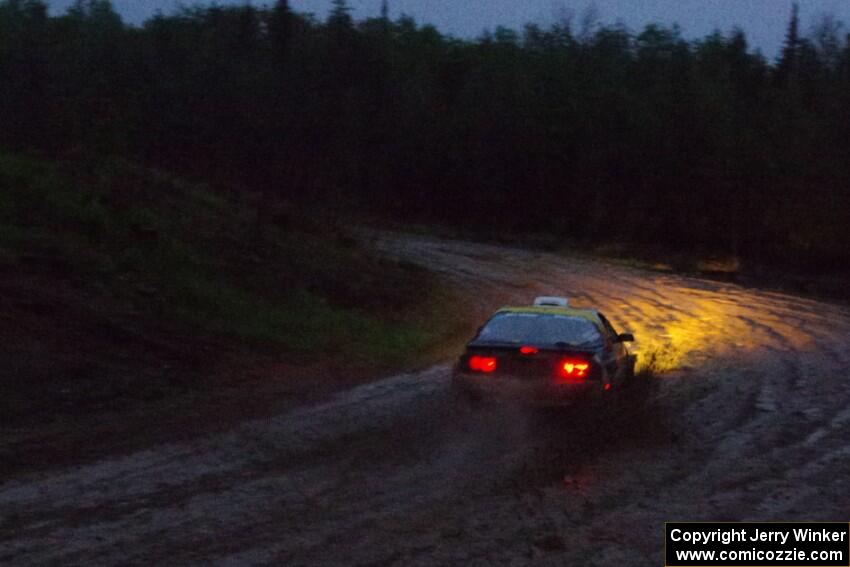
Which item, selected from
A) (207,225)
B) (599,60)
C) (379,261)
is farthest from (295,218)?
(599,60)

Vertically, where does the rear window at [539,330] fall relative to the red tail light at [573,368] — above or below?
above

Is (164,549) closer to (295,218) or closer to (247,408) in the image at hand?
(247,408)

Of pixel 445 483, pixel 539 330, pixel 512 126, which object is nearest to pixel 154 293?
pixel 539 330

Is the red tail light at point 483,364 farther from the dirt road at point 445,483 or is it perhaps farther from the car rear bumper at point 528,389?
the dirt road at point 445,483

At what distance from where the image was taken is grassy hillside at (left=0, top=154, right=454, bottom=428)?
14.8 m

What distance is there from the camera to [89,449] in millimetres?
10922

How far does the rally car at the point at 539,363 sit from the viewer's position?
12742 mm

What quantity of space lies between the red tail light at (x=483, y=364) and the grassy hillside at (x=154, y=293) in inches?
156

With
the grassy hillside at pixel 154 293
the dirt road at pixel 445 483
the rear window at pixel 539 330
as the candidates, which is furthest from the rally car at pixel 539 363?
the grassy hillside at pixel 154 293

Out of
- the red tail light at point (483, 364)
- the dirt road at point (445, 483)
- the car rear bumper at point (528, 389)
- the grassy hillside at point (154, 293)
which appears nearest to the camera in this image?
the dirt road at point (445, 483)

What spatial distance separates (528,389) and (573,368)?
0.54 metres

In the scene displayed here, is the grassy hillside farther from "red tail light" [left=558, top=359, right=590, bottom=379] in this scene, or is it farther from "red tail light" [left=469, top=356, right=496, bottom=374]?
"red tail light" [left=558, top=359, right=590, bottom=379]

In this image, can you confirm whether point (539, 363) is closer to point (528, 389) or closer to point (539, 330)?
point (528, 389)

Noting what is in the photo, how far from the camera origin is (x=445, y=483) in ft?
32.4
